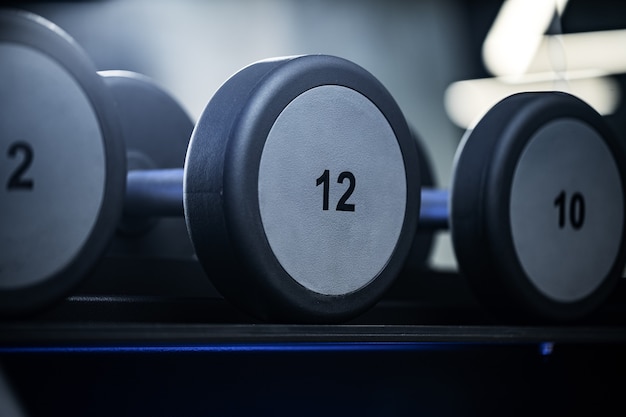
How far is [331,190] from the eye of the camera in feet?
3.25

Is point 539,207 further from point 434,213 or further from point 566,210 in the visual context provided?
point 434,213

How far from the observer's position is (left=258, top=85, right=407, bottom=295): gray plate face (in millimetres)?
955

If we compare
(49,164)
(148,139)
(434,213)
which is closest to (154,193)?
(148,139)

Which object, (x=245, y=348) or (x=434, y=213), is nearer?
(x=245, y=348)

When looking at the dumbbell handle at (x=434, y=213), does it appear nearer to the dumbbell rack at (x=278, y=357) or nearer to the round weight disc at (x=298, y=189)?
the dumbbell rack at (x=278, y=357)

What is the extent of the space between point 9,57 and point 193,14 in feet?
7.33

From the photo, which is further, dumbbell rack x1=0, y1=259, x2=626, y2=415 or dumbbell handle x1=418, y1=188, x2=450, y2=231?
dumbbell handle x1=418, y1=188, x2=450, y2=231

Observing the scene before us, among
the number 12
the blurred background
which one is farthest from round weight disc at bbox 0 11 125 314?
the blurred background

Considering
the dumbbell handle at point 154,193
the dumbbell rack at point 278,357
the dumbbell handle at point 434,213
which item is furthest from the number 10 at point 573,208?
the dumbbell handle at point 154,193

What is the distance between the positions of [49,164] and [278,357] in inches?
16.9

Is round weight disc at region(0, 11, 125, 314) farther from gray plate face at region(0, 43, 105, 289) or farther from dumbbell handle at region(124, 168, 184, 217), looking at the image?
dumbbell handle at region(124, 168, 184, 217)

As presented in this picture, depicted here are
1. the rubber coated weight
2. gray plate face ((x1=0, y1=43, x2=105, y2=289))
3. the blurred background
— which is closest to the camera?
gray plate face ((x1=0, y1=43, x2=105, y2=289))

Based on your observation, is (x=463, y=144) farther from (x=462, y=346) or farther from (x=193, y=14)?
(x=193, y=14)

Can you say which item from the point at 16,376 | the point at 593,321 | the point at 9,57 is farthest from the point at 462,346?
the point at 9,57
